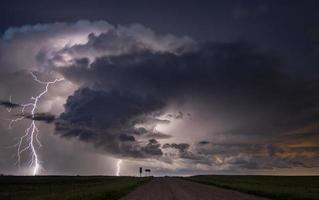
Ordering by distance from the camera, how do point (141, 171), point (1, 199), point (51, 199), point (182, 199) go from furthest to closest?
point (141, 171)
point (1, 199)
point (51, 199)
point (182, 199)

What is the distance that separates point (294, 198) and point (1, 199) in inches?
1088

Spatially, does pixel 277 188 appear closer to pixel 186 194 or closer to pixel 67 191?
pixel 186 194

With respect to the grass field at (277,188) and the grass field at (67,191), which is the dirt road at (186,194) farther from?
the grass field at (277,188)

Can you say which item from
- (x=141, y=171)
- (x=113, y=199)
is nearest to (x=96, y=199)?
(x=113, y=199)

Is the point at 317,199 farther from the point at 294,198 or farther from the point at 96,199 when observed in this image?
the point at 96,199

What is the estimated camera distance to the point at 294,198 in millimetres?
35250

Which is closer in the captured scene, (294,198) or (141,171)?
(294,198)

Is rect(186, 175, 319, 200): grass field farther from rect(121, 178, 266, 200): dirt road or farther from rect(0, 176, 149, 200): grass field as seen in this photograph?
rect(0, 176, 149, 200): grass field

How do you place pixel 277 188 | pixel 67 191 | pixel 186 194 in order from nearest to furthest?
1. pixel 186 194
2. pixel 67 191
3. pixel 277 188

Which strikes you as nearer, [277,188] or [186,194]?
[186,194]

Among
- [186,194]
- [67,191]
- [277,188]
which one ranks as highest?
[277,188]

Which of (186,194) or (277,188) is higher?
(277,188)

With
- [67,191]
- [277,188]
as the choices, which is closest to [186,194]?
[67,191]

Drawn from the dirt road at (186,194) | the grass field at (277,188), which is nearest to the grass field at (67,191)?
the dirt road at (186,194)
